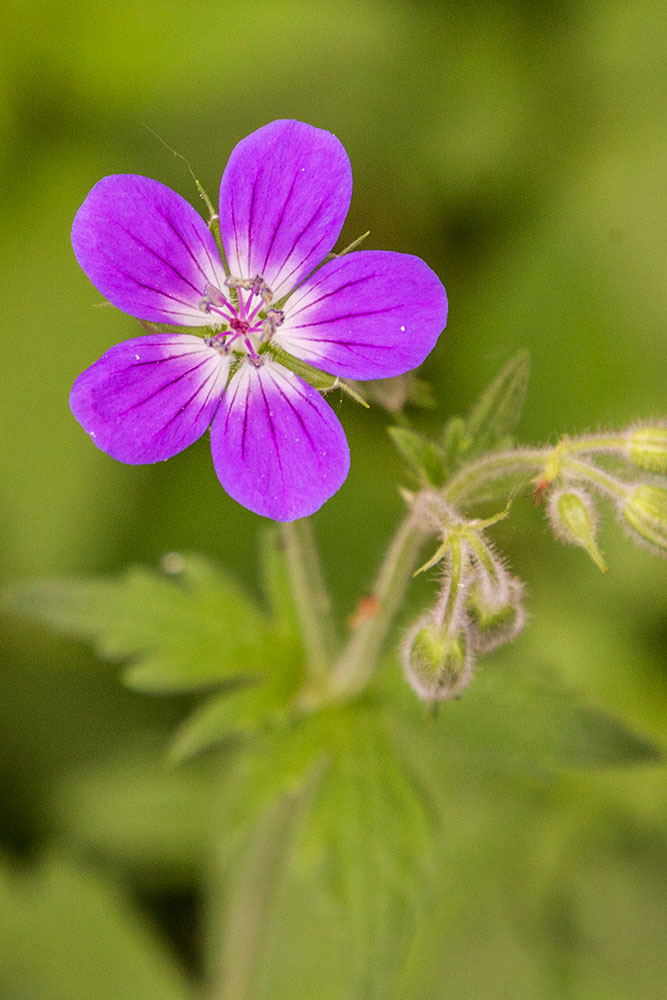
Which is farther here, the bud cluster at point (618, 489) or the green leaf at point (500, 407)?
the green leaf at point (500, 407)

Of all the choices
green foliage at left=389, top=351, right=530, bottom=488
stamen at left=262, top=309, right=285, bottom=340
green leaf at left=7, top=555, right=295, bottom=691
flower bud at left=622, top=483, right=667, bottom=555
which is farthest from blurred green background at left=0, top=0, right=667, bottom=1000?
flower bud at left=622, top=483, right=667, bottom=555

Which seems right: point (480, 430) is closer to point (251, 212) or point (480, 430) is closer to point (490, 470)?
point (490, 470)

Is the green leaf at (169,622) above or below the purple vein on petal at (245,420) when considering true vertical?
below

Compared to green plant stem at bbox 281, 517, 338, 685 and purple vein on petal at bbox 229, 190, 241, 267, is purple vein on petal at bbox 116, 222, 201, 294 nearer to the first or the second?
purple vein on petal at bbox 229, 190, 241, 267

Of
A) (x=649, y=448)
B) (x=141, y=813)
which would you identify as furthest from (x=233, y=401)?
(x=141, y=813)

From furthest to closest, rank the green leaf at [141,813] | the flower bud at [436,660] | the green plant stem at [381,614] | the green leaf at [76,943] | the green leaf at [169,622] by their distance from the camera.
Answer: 1. the green leaf at [141,813]
2. the green leaf at [76,943]
3. the green leaf at [169,622]
4. the green plant stem at [381,614]
5. the flower bud at [436,660]

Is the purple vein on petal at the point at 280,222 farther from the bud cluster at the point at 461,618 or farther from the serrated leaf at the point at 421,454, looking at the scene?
the bud cluster at the point at 461,618

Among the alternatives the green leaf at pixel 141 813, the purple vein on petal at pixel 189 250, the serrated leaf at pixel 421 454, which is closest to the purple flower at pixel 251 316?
the purple vein on petal at pixel 189 250
